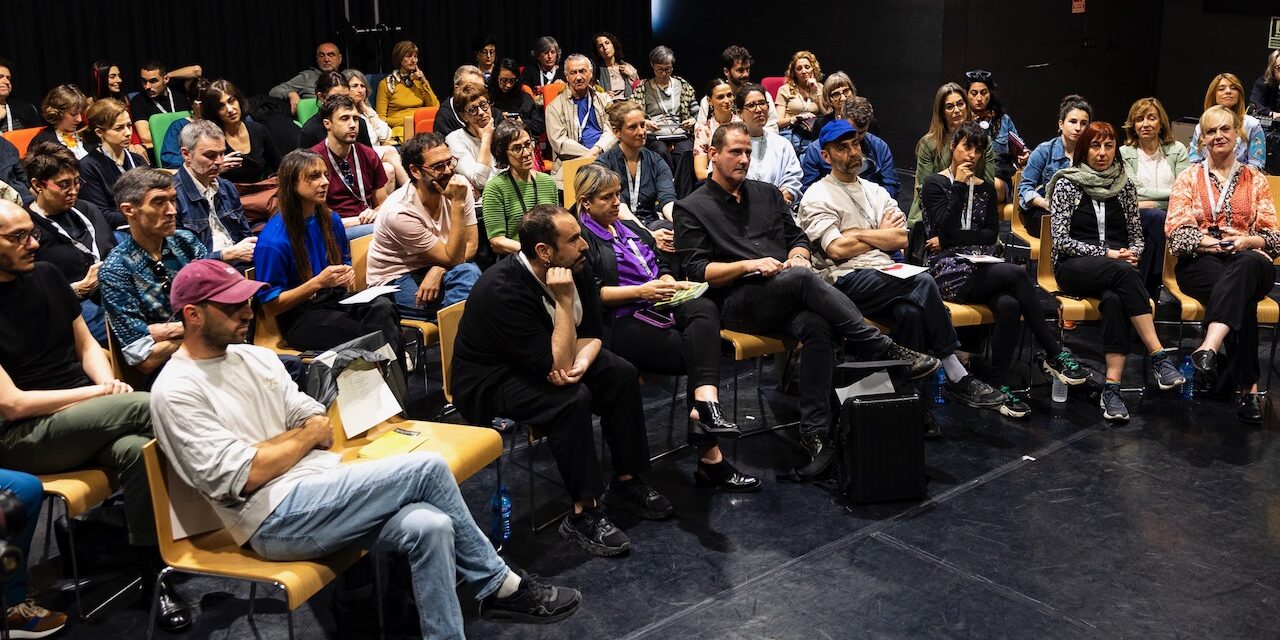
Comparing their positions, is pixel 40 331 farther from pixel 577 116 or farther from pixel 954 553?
pixel 577 116

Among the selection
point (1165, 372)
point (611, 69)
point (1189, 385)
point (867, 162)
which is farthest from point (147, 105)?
point (1189, 385)

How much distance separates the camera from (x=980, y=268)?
16.3 ft

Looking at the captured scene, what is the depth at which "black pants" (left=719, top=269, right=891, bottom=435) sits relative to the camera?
440 cm

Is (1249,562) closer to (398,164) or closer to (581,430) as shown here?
(581,430)

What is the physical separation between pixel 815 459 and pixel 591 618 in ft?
4.26

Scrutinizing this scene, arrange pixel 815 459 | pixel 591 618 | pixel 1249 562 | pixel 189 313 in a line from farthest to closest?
pixel 815 459 < pixel 1249 562 < pixel 591 618 < pixel 189 313

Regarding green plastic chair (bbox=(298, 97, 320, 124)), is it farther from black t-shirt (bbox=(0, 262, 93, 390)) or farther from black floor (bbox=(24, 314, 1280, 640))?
black t-shirt (bbox=(0, 262, 93, 390))

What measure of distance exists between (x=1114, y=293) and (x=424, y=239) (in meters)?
2.96

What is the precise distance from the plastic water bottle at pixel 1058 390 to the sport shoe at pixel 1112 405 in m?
0.16

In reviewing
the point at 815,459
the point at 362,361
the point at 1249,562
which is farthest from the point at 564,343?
the point at 1249,562

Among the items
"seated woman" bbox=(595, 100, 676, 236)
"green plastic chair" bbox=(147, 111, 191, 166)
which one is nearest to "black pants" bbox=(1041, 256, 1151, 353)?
"seated woman" bbox=(595, 100, 676, 236)

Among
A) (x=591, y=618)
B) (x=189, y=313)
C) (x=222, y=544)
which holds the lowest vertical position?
(x=591, y=618)

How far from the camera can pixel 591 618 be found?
11.1 feet

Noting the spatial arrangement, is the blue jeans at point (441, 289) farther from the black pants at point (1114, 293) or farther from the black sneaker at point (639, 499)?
the black pants at point (1114, 293)
